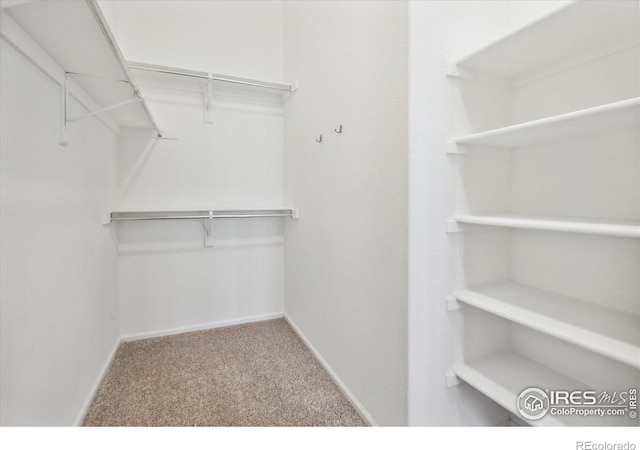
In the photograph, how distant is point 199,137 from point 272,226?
993 mm

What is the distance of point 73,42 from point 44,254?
0.81m

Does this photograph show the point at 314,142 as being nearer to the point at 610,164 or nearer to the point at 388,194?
the point at 388,194

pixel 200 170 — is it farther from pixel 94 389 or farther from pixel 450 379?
pixel 450 379

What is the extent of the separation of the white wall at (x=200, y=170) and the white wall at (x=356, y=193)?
1.54 ft

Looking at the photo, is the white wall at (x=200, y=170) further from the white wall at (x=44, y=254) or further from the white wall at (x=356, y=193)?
the white wall at (x=44, y=254)

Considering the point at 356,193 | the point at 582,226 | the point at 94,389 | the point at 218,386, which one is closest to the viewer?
the point at 582,226

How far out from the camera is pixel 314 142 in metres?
2.04

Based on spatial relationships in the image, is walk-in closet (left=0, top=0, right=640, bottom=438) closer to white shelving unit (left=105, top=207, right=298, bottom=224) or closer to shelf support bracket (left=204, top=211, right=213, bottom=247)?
white shelving unit (left=105, top=207, right=298, bottom=224)

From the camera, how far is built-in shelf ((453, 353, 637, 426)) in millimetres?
→ 997

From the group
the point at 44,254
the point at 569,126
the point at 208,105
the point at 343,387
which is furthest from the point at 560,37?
the point at 208,105

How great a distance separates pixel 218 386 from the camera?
175 centimetres

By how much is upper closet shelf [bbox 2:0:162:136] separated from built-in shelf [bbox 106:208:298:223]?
90cm

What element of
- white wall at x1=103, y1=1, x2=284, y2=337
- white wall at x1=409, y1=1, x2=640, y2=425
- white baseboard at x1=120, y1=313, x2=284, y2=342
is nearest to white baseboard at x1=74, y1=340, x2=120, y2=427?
white baseboard at x1=120, y1=313, x2=284, y2=342

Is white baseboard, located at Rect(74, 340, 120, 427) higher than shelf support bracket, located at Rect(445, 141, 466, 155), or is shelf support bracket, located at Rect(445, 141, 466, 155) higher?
shelf support bracket, located at Rect(445, 141, 466, 155)
